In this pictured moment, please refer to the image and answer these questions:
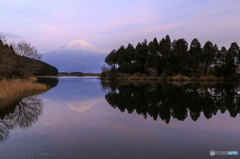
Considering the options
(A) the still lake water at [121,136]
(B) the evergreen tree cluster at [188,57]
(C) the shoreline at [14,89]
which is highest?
(B) the evergreen tree cluster at [188,57]

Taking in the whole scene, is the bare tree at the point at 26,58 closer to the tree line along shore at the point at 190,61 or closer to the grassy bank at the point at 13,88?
the grassy bank at the point at 13,88

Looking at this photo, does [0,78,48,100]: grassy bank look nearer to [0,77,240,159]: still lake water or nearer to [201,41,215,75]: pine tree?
[0,77,240,159]: still lake water

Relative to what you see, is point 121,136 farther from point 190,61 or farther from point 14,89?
point 190,61

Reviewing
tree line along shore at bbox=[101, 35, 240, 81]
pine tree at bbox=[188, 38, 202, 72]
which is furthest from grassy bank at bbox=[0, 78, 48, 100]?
pine tree at bbox=[188, 38, 202, 72]

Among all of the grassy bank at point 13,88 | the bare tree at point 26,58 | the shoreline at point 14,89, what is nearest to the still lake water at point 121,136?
the shoreline at point 14,89

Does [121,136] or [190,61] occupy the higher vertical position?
[190,61]

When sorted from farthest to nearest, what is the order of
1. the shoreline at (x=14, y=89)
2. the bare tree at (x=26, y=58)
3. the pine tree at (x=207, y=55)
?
the pine tree at (x=207, y=55), the bare tree at (x=26, y=58), the shoreline at (x=14, y=89)

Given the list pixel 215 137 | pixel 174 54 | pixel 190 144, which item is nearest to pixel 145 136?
pixel 190 144

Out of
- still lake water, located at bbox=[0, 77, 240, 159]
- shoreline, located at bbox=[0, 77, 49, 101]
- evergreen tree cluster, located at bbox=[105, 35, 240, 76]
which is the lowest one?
still lake water, located at bbox=[0, 77, 240, 159]

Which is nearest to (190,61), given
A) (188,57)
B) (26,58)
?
(188,57)

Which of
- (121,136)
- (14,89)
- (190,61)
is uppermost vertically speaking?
(190,61)

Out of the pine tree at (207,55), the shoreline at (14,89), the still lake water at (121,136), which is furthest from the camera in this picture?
the pine tree at (207,55)

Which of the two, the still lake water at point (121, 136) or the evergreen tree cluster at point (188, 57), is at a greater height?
the evergreen tree cluster at point (188, 57)

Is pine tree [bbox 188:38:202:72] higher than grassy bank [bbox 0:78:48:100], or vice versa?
pine tree [bbox 188:38:202:72]
